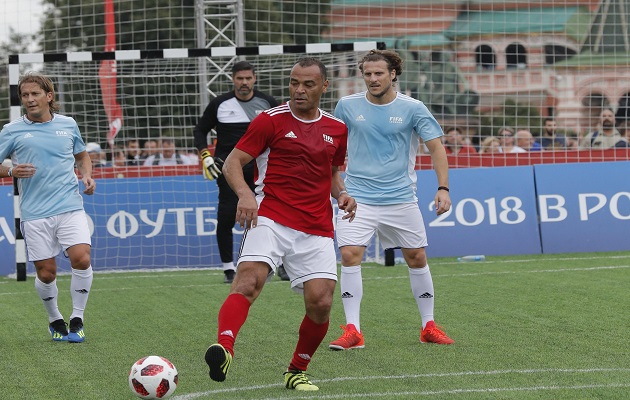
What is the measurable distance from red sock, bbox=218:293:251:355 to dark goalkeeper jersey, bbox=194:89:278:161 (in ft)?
19.8

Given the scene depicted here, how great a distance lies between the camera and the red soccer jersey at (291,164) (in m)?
6.23

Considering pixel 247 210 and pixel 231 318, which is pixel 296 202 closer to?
pixel 247 210

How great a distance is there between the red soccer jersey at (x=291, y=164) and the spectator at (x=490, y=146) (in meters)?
11.8

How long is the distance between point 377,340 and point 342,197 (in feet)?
6.51

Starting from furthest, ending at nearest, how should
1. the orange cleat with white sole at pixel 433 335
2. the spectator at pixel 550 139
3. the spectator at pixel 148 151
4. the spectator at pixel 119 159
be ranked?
1. the spectator at pixel 550 139
2. the spectator at pixel 119 159
3. the spectator at pixel 148 151
4. the orange cleat with white sole at pixel 433 335

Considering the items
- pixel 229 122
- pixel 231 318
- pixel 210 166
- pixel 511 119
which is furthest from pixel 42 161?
pixel 511 119

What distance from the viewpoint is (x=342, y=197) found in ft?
21.3

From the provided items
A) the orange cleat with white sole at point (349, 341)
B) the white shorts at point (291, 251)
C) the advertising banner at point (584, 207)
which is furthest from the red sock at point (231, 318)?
the advertising banner at point (584, 207)

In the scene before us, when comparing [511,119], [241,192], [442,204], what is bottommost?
[442,204]

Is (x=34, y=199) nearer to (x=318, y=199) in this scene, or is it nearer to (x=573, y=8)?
(x=318, y=199)

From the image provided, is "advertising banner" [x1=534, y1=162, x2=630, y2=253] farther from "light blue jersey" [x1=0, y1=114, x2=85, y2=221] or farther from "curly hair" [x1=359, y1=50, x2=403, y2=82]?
"light blue jersey" [x1=0, y1=114, x2=85, y2=221]

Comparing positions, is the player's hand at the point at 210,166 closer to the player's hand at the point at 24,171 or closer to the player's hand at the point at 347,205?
the player's hand at the point at 24,171

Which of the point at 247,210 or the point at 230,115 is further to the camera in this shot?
the point at 230,115

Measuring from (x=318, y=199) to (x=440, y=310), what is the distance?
3.67 metres
